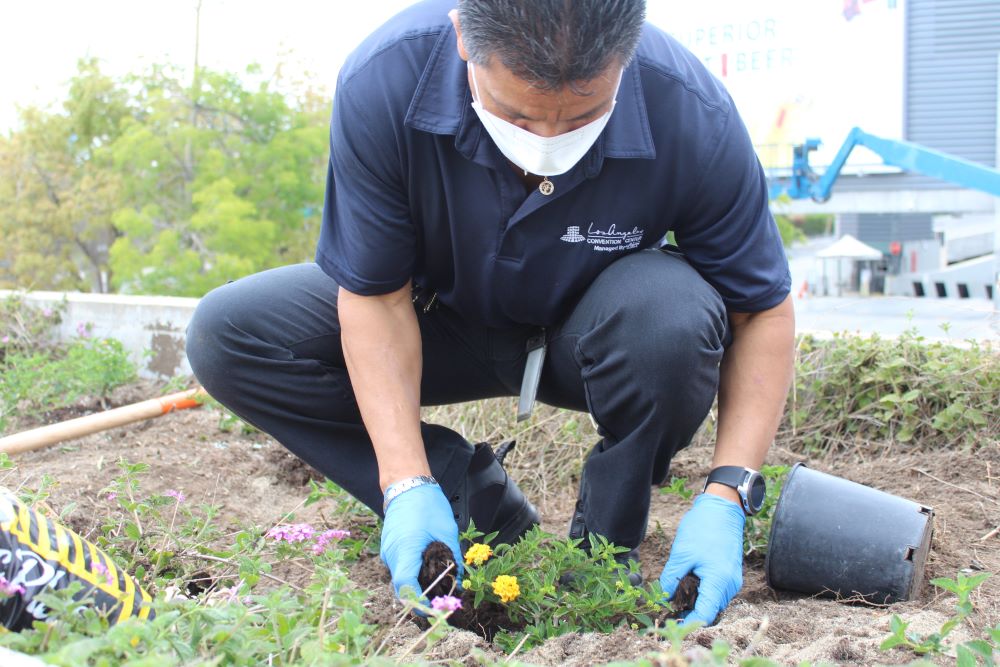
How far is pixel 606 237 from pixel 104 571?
1099 mm

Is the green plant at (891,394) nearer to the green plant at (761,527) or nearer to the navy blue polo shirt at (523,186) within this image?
the green plant at (761,527)

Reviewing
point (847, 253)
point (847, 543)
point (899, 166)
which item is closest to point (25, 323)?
point (847, 543)

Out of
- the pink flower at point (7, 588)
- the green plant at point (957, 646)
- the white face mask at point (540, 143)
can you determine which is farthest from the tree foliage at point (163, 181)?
the green plant at point (957, 646)

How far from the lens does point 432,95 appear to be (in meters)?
1.83

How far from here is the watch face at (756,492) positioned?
188cm

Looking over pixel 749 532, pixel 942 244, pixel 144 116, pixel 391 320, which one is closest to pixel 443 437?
pixel 391 320

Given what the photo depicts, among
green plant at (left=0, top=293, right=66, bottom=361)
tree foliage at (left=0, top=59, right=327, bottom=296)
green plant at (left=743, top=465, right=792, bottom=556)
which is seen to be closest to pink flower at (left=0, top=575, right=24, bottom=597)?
green plant at (left=743, top=465, right=792, bottom=556)

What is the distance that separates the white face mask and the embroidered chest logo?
160 mm

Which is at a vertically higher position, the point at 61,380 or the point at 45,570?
the point at 45,570

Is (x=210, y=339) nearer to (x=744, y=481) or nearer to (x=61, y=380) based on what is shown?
(x=744, y=481)

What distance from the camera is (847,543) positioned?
6.07 ft

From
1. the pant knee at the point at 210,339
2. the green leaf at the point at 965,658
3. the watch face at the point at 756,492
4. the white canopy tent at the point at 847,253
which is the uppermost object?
the pant knee at the point at 210,339

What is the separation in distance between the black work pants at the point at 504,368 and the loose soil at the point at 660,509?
0.89 ft

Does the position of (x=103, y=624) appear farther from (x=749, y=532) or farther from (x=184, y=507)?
(x=749, y=532)
